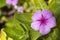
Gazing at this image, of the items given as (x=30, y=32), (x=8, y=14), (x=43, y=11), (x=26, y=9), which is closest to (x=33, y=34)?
(x=30, y=32)

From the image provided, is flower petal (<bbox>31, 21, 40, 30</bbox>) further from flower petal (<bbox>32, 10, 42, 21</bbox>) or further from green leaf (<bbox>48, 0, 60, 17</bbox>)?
green leaf (<bbox>48, 0, 60, 17</bbox>)

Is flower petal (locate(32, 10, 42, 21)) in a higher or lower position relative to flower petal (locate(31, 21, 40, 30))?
higher

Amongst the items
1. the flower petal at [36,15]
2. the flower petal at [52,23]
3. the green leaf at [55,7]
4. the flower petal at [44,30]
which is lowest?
the flower petal at [44,30]

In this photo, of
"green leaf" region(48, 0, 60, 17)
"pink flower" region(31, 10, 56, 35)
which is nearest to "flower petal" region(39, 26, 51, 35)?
"pink flower" region(31, 10, 56, 35)

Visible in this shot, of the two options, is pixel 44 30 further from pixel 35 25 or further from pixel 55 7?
pixel 55 7

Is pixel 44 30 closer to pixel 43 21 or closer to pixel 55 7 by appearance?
pixel 43 21

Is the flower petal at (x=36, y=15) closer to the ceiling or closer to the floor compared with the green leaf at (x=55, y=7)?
closer to the floor

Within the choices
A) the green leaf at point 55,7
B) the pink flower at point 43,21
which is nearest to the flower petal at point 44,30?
the pink flower at point 43,21

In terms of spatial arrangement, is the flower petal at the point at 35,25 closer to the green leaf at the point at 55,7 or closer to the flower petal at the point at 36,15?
the flower petal at the point at 36,15

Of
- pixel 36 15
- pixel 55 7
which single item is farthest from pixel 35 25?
pixel 55 7
